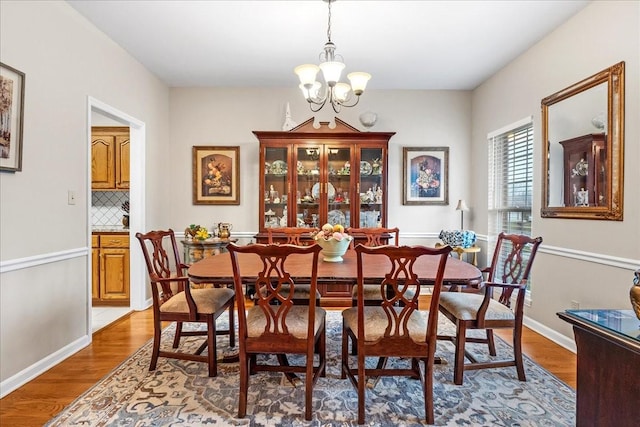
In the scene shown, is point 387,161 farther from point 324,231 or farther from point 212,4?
point 212,4

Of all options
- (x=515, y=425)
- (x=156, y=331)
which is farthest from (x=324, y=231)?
(x=515, y=425)

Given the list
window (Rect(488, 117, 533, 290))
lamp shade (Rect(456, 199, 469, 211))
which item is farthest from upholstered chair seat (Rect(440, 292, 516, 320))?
lamp shade (Rect(456, 199, 469, 211))

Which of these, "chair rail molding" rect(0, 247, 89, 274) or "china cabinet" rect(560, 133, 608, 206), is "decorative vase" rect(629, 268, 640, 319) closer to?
"china cabinet" rect(560, 133, 608, 206)

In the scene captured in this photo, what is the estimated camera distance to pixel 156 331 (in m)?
2.37

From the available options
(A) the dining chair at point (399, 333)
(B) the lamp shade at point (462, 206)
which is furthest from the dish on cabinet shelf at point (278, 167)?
(A) the dining chair at point (399, 333)

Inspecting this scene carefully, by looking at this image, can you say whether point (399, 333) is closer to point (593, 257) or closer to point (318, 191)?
point (593, 257)

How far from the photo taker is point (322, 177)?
4.22 m

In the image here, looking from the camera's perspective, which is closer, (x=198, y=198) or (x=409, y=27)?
(x=409, y=27)

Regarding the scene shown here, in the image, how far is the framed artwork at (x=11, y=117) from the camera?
2.11 meters

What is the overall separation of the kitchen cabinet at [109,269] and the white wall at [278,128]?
765 millimetres

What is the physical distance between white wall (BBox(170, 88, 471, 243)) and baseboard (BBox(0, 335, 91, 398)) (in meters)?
1.97

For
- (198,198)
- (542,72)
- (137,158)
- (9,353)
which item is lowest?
(9,353)

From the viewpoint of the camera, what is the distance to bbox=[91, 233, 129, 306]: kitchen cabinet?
397 centimetres

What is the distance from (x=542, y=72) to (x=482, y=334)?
2.48 m
